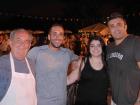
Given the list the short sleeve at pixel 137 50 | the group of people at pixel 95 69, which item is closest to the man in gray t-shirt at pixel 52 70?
the group of people at pixel 95 69

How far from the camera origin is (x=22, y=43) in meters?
3.88

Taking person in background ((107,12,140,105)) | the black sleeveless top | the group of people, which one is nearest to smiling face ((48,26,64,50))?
the group of people

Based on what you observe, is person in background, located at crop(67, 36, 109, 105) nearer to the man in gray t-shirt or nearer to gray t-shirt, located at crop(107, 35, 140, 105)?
gray t-shirt, located at crop(107, 35, 140, 105)

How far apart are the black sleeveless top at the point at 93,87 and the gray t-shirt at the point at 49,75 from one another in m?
0.29

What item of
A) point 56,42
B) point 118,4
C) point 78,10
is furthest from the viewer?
point 78,10

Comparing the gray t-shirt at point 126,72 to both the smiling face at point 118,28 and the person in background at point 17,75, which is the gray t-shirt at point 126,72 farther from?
the person in background at point 17,75

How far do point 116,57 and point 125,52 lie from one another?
0.53ft

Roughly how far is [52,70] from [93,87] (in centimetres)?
63

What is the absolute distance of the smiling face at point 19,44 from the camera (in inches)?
152

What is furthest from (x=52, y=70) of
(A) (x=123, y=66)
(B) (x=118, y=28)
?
(B) (x=118, y=28)

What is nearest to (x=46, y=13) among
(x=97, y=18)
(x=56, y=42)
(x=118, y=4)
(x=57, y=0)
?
(x=57, y=0)

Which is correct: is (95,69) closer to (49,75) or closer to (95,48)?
(95,48)

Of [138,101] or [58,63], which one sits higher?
[58,63]

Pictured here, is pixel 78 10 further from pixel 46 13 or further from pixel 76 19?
pixel 46 13
